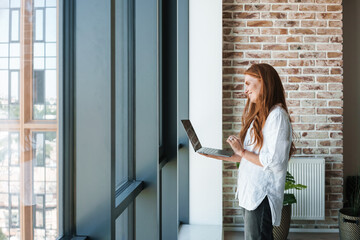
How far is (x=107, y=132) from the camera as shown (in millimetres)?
919

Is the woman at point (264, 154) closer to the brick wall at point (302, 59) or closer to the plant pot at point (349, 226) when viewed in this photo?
the plant pot at point (349, 226)

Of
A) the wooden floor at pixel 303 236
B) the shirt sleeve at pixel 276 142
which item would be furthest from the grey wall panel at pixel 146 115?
the wooden floor at pixel 303 236

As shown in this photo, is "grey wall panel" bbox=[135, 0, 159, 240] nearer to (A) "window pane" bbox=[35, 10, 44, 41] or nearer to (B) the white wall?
(A) "window pane" bbox=[35, 10, 44, 41]

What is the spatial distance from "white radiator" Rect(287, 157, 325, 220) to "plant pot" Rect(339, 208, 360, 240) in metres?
0.35

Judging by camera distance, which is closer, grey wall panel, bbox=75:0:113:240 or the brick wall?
grey wall panel, bbox=75:0:113:240

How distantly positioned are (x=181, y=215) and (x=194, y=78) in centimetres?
120

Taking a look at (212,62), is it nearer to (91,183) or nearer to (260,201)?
(260,201)

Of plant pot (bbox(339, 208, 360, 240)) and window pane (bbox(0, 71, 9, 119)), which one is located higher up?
window pane (bbox(0, 71, 9, 119))

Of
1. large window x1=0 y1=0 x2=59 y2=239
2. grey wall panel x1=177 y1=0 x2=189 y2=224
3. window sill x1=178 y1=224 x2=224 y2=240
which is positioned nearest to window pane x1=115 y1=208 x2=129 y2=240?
large window x1=0 y1=0 x2=59 y2=239

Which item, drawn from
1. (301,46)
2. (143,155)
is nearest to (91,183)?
(143,155)

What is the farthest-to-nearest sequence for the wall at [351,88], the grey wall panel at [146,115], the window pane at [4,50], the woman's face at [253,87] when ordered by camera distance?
the wall at [351,88] < the woman's face at [253,87] < the grey wall panel at [146,115] < the window pane at [4,50]

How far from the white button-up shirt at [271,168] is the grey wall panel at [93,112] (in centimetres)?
115

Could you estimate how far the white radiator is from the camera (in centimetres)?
342

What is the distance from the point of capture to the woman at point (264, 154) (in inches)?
73.8
